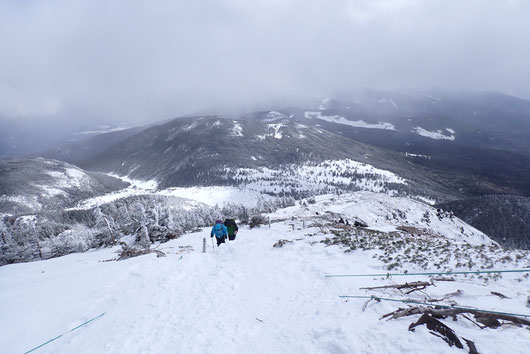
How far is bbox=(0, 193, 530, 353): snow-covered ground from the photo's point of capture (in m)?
7.36

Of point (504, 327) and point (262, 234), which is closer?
point (504, 327)

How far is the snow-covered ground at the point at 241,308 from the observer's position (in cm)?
736

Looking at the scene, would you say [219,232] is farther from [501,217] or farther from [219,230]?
[501,217]

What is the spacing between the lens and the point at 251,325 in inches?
356

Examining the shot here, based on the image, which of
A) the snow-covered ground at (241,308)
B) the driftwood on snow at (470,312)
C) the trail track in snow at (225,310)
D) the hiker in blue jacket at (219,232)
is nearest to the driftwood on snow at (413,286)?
the snow-covered ground at (241,308)

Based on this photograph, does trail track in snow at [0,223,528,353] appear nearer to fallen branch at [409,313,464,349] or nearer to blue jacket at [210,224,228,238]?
fallen branch at [409,313,464,349]

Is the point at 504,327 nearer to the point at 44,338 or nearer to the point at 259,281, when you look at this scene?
the point at 259,281

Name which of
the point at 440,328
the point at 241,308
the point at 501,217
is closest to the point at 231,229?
the point at 241,308

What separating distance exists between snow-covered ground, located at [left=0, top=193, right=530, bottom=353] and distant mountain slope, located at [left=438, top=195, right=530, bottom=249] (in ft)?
523

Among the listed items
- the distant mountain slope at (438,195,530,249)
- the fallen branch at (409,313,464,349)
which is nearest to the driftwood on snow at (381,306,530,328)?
the fallen branch at (409,313,464,349)

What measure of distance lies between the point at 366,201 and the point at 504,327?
62.3 m

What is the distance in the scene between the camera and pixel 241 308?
10328 millimetres

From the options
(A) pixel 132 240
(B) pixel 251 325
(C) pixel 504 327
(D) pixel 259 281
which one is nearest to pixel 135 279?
(D) pixel 259 281

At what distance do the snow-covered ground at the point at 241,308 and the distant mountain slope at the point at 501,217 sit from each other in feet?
523
